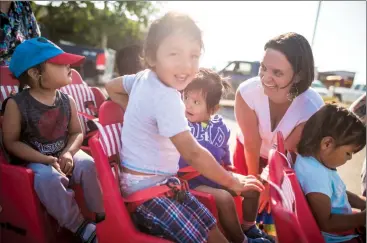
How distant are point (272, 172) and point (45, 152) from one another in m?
1.26

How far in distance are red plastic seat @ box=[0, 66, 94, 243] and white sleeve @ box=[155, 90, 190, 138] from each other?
746mm

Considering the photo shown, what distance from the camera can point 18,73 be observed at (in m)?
1.77

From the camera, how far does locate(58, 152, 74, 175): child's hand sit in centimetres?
172

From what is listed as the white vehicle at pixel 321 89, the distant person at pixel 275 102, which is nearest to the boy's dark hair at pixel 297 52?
the distant person at pixel 275 102

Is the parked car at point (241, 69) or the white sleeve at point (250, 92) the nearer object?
the white sleeve at point (250, 92)

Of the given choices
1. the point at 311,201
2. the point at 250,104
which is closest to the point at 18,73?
the point at 250,104

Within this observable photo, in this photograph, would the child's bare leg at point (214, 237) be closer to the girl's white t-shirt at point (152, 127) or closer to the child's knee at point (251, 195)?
the girl's white t-shirt at point (152, 127)

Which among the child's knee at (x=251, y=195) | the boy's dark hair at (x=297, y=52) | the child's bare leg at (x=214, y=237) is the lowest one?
the child's knee at (x=251, y=195)

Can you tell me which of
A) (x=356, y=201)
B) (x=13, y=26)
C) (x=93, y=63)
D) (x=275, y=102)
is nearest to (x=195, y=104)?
(x=275, y=102)

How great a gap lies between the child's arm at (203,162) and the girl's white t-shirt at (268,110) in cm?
62

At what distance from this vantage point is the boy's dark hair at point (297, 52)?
1.70m

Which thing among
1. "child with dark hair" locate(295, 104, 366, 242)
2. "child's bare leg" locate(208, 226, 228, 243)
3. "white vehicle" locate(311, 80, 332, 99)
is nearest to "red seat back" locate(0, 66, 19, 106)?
"child's bare leg" locate(208, 226, 228, 243)

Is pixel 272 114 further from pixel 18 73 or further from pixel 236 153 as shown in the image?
pixel 18 73

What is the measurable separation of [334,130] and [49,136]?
58.8 inches
